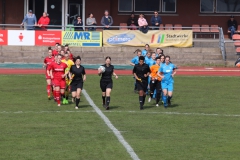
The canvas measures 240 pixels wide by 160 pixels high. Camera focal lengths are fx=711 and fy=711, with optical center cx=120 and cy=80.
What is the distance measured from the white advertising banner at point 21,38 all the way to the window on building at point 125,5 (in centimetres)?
942

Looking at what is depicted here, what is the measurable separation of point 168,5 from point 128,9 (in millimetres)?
2785

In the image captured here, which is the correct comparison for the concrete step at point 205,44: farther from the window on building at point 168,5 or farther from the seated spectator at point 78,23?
the seated spectator at point 78,23

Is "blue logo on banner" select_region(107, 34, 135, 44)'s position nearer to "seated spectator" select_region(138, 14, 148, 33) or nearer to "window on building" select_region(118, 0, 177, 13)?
"seated spectator" select_region(138, 14, 148, 33)

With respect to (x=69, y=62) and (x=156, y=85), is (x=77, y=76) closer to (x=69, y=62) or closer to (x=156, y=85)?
(x=69, y=62)

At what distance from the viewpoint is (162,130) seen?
60.8ft

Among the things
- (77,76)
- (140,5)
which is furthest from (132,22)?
(77,76)

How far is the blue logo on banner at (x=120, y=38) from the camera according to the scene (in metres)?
41.4

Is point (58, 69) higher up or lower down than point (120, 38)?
lower down

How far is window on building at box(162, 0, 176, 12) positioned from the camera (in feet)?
159

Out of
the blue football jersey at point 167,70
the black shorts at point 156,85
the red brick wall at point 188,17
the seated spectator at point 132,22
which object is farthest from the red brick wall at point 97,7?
the blue football jersey at point 167,70

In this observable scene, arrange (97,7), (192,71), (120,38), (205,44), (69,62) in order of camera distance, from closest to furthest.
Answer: (69,62) < (192,71) < (120,38) < (205,44) < (97,7)

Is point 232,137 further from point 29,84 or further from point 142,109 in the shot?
point 29,84

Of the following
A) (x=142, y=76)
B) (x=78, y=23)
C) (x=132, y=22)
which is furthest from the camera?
(x=132, y=22)

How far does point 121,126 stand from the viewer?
19.1 meters
